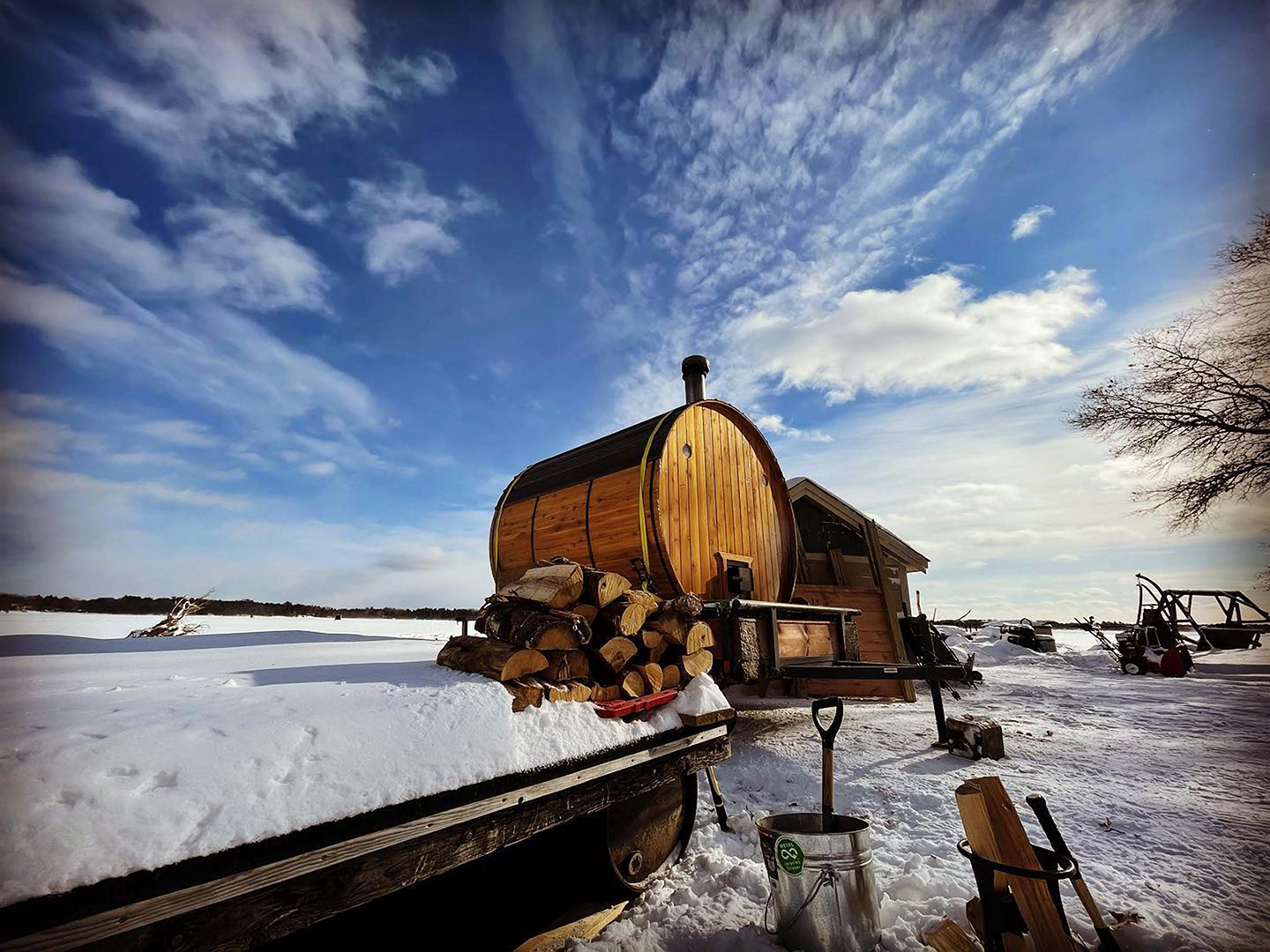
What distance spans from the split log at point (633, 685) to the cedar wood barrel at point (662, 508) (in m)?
2.37

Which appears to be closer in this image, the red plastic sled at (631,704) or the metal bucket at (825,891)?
the metal bucket at (825,891)

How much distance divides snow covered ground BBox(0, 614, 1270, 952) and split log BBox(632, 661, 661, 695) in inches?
27.8

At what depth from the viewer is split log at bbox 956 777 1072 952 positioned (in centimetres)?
253

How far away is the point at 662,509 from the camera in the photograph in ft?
20.7

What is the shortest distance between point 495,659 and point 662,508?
3.49 meters

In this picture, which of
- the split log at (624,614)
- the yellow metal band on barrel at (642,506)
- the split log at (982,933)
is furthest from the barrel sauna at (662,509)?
the split log at (982,933)

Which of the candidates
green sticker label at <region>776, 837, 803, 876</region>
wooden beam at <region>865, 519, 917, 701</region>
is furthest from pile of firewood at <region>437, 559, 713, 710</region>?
wooden beam at <region>865, 519, 917, 701</region>

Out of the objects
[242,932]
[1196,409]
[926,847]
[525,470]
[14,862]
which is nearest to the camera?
[14,862]

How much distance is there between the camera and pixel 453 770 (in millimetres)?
2293

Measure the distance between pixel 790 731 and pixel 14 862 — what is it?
8226 mm

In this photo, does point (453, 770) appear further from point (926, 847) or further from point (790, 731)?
point (790, 731)

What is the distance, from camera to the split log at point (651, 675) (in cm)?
376

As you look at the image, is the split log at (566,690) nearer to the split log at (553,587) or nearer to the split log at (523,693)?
the split log at (523,693)

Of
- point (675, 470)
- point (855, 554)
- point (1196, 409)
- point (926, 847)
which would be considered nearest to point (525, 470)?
point (675, 470)
